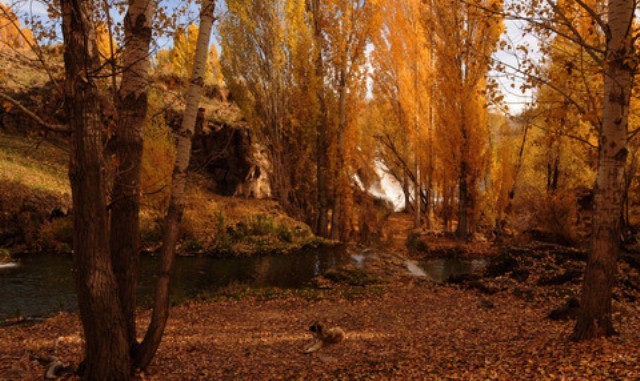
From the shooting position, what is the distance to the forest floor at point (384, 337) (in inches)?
180

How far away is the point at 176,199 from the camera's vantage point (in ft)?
15.3

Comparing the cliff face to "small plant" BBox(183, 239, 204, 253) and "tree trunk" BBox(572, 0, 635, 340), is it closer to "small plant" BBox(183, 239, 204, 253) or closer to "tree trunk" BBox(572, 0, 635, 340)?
"small plant" BBox(183, 239, 204, 253)

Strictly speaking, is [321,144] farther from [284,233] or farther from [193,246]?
[193,246]

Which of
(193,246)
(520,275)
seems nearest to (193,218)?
(193,246)

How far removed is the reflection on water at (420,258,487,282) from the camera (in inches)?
557

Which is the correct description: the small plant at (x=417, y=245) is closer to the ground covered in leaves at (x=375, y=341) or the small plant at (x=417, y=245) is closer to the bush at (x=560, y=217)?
the bush at (x=560, y=217)

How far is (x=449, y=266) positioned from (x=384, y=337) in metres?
9.53

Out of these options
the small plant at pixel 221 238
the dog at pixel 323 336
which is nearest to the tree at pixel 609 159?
the dog at pixel 323 336

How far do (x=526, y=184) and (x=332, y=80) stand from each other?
49.8 feet

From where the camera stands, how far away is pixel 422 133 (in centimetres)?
2230

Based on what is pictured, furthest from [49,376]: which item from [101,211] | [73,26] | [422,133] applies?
[422,133]

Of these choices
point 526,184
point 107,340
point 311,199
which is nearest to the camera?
point 107,340

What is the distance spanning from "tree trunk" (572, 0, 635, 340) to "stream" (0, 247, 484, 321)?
8574mm

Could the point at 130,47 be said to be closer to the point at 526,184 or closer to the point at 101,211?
the point at 101,211
